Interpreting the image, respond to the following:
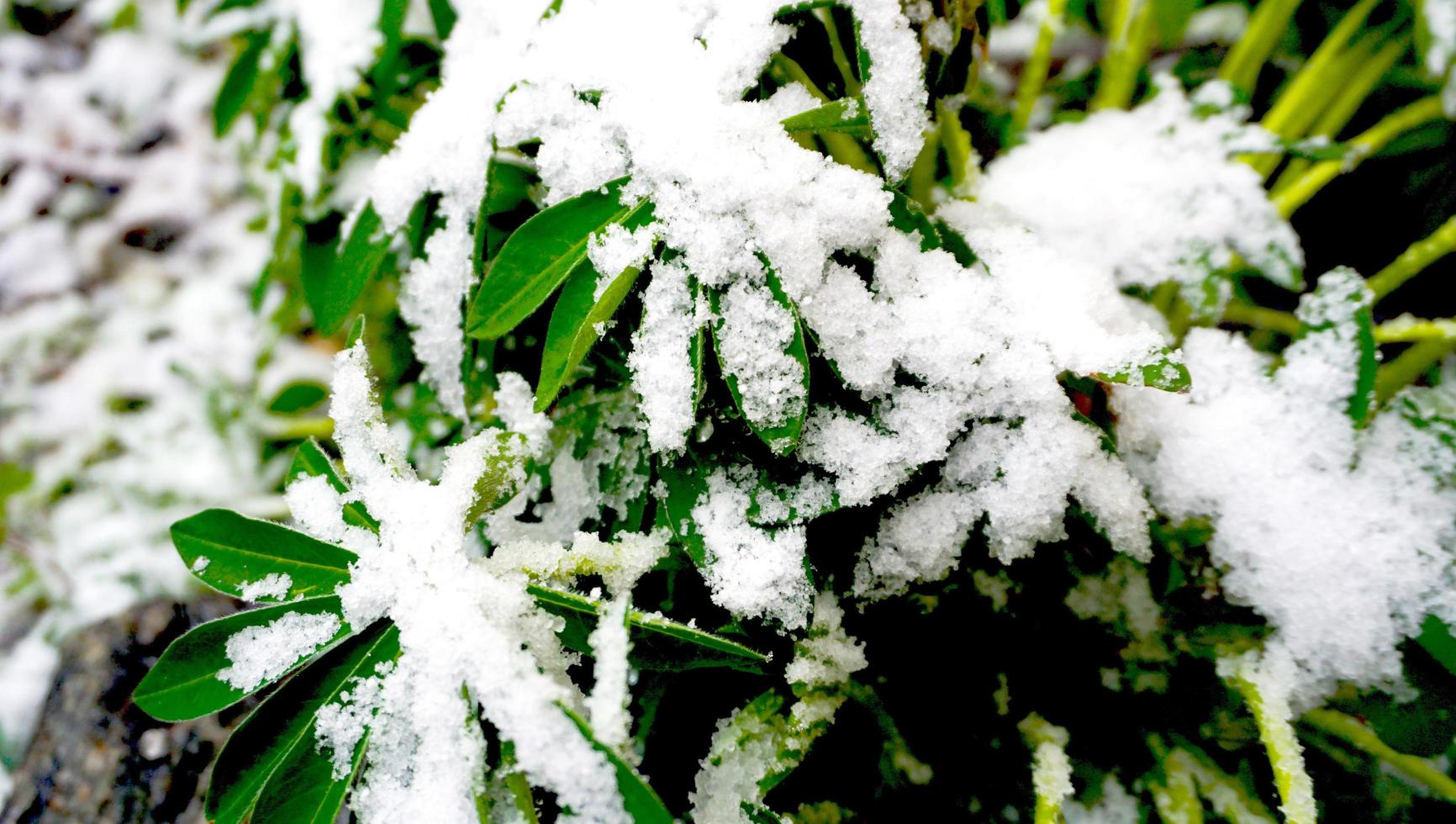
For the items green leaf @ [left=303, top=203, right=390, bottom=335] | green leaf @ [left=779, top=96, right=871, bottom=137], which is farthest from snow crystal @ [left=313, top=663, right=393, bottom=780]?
green leaf @ [left=779, top=96, right=871, bottom=137]

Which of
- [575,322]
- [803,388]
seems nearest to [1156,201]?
[803,388]

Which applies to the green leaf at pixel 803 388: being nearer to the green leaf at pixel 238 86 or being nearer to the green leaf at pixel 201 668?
the green leaf at pixel 201 668

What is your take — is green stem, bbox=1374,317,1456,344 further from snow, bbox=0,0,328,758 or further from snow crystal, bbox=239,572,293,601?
snow, bbox=0,0,328,758

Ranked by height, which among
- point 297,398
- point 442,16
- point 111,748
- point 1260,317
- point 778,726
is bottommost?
point 111,748

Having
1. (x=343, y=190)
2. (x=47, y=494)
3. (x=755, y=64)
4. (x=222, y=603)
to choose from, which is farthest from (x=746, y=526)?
(x=47, y=494)

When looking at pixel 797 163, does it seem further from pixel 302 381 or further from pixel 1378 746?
pixel 302 381

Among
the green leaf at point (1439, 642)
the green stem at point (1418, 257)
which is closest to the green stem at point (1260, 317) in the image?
the green stem at point (1418, 257)

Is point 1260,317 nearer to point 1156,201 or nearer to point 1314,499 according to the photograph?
point 1156,201
